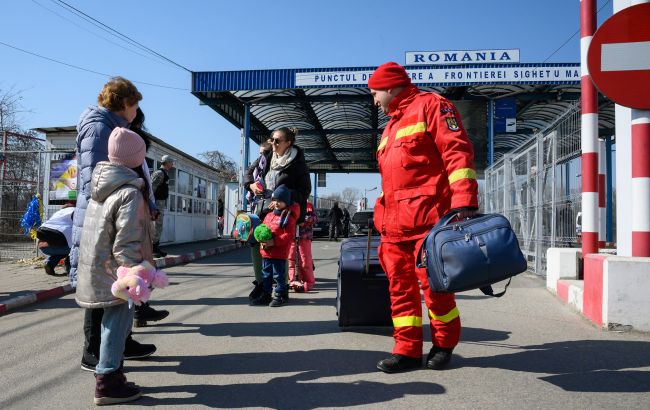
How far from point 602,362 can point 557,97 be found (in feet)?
55.0

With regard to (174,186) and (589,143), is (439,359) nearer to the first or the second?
(589,143)

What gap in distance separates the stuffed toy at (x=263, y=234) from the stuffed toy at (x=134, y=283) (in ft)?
8.59

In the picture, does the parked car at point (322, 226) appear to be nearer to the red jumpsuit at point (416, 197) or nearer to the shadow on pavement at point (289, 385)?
the shadow on pavement at point (289, 385)

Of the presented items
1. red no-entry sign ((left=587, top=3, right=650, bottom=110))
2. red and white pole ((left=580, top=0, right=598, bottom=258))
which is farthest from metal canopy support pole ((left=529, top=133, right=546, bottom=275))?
red no-entry sign ((left=587, top=3, right=650, bottom=110))

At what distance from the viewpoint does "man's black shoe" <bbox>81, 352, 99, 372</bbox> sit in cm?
322

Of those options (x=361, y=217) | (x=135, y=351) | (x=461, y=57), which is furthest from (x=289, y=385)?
(x=461, y=57)

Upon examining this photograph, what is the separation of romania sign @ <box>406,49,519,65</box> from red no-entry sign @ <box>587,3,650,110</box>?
41.9 ft

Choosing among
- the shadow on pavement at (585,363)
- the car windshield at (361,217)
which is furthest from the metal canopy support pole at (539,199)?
the car windshield at (361,217)

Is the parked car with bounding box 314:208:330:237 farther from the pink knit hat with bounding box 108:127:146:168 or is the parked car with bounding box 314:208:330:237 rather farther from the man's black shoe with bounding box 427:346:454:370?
the pink knit hat with bounding box 108:127:146:168

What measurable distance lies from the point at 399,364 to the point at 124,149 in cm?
210

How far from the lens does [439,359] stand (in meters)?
3.21

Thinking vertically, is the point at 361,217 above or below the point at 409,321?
above

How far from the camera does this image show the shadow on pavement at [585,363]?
290cm

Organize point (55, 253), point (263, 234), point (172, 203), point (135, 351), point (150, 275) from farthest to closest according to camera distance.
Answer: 1. point (172, 203)
2. point (55, 253)
3. point (263, 234)
4. point (135, 351)
5. point (150, 275)
